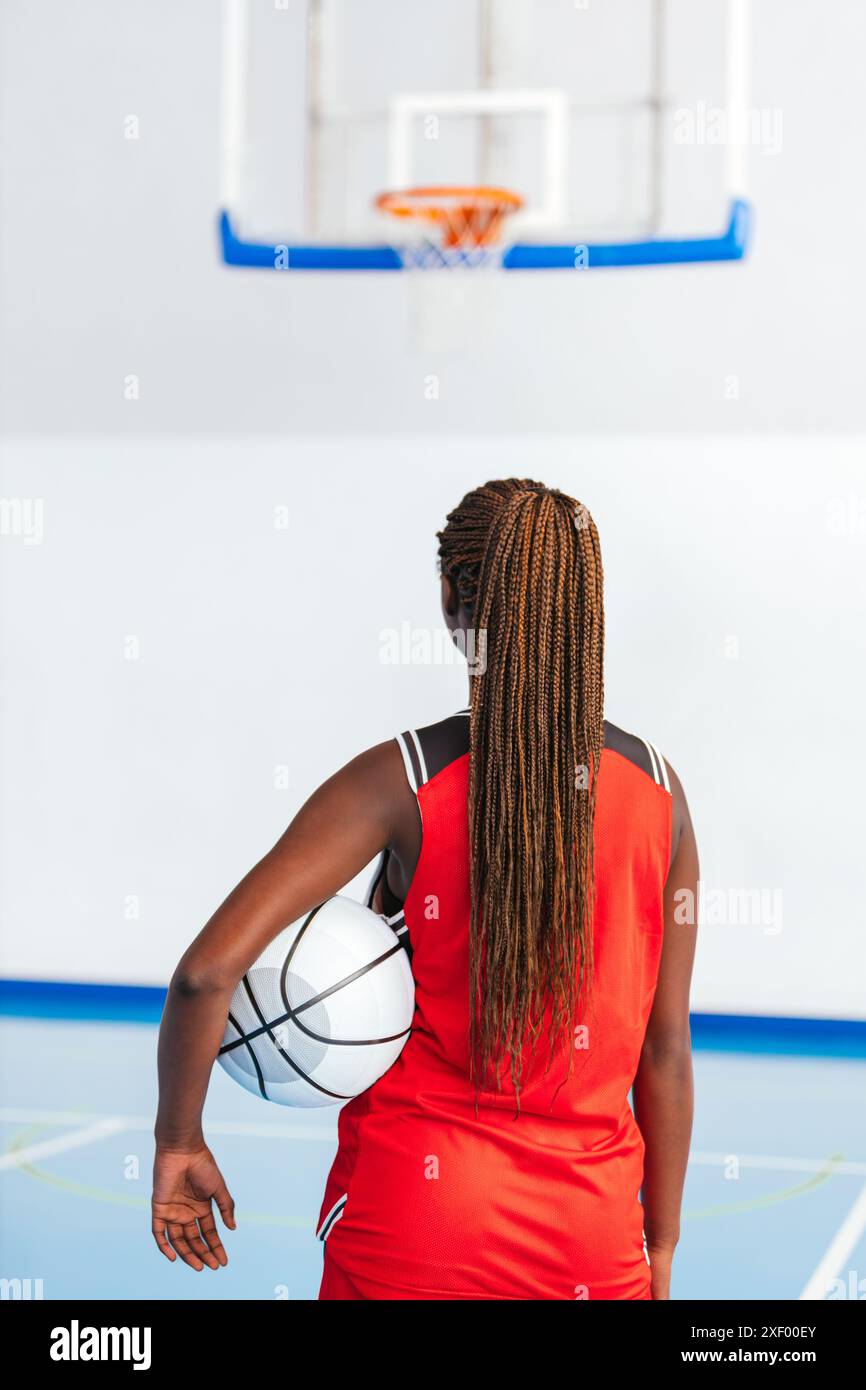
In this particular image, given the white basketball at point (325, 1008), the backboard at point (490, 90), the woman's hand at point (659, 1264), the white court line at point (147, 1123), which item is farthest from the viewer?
the white court line at point (147, 1123)

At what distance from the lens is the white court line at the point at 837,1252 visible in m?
3.39

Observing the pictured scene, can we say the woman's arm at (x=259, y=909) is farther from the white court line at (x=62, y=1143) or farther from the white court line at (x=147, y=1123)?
the white court line at (x=147, y=1123)

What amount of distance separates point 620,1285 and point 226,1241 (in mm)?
2516

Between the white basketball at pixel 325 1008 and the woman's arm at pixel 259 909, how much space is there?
6.1 inches

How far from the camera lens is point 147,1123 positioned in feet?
15.6

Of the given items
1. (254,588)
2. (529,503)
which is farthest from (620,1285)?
(254,588)

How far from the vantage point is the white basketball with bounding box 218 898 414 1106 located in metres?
1.55

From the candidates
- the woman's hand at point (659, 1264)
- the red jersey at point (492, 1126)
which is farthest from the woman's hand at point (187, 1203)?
the woman's hand at point (659, 1264)

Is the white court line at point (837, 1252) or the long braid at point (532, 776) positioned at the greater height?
Answer: the long braid at point (532, 776)

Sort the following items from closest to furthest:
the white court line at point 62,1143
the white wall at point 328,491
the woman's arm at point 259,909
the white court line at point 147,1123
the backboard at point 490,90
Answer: the woman's arm at point 259,909 → the white court line at point 62,1143 → the backboard at point 490,90 → the white court line at point 147,1123 → the white wall at point 328,491

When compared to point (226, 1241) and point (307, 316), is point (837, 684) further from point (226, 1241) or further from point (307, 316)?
point (226, 1241)

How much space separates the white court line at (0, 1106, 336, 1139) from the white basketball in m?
3.22

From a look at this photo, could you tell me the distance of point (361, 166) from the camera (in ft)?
14.6

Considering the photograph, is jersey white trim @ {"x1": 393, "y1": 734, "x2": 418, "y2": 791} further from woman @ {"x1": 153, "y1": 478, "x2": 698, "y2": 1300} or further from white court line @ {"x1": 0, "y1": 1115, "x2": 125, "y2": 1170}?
white court line @ {"x1": 0, "y1": 1115, "x2": 125, "y2": 1170}
